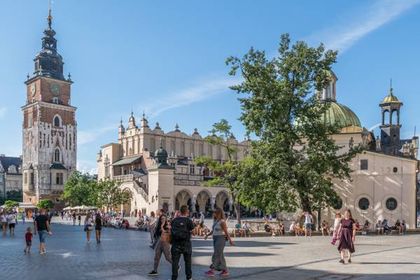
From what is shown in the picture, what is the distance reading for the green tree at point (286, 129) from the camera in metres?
32.7

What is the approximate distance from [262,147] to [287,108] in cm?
288

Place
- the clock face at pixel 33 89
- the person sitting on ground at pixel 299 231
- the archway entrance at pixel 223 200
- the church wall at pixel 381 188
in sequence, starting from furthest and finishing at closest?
1. the clock face at pixel 33 89
2. the archway entrance at pixel 223 200
3. the church wall at pixel 381 188
4. the person sitting on ground at pixel 299 231

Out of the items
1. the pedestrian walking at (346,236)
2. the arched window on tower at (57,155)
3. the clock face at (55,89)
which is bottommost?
the pedestrian walking at (346,236)

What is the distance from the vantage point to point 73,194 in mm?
78188

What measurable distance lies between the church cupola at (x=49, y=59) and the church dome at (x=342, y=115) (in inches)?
2460

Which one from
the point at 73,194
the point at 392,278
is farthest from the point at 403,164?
the point at 73,194

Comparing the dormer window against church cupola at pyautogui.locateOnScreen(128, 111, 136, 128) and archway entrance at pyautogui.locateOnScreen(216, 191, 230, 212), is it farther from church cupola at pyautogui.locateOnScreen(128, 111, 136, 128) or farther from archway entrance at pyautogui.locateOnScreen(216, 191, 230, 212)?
archway entrance at pyautogui.locateOnScreen(216, 191, 230, 212)

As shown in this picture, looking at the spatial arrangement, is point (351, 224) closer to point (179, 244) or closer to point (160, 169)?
point (179, 244)

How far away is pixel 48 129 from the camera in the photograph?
311 ft

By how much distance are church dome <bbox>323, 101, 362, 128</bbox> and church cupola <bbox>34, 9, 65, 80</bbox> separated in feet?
205

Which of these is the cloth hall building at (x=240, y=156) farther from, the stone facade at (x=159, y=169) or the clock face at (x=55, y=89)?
the clock face at (x=55, y=89)

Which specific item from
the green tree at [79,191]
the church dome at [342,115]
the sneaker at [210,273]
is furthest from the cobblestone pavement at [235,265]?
the green tree at [79,191]

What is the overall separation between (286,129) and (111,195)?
3829 cm

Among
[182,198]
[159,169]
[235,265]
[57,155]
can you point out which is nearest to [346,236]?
[235,265]
